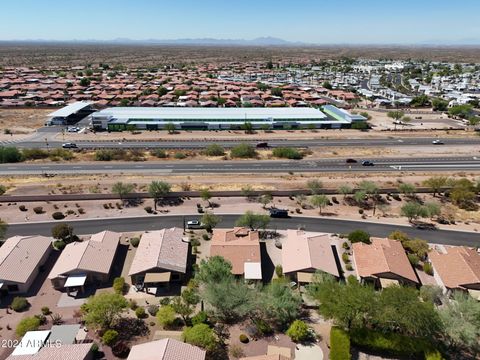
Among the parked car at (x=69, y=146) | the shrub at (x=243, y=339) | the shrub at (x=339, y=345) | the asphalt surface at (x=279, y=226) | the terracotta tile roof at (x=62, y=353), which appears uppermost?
the terracotta tile roof at (x=62, y=353)

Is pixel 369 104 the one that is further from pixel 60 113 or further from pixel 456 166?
pixel 60 113

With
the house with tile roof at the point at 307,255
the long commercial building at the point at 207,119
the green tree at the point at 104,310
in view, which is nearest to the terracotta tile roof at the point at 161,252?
the green tree at the point at 104,310

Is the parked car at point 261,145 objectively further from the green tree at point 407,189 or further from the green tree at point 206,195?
the green tree at point 407,189

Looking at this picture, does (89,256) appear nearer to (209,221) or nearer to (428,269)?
(209,221)

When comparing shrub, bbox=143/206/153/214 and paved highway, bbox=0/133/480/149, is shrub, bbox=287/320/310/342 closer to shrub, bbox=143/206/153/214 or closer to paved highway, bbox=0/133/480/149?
shrub, bbox=143/206/153/214

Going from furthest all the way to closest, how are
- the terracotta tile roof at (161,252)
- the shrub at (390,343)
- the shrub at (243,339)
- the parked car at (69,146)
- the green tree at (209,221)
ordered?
1. the parked car at (69,146)
2. the green tree at (209,221)
3. the terracotta tile roof at (161,252)
4. the shrub at (243,339)
5. the shrub at (390,343)

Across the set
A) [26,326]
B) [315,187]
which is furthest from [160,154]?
[26,326]

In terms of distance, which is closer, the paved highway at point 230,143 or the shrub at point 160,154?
the shrub at point 160,154
